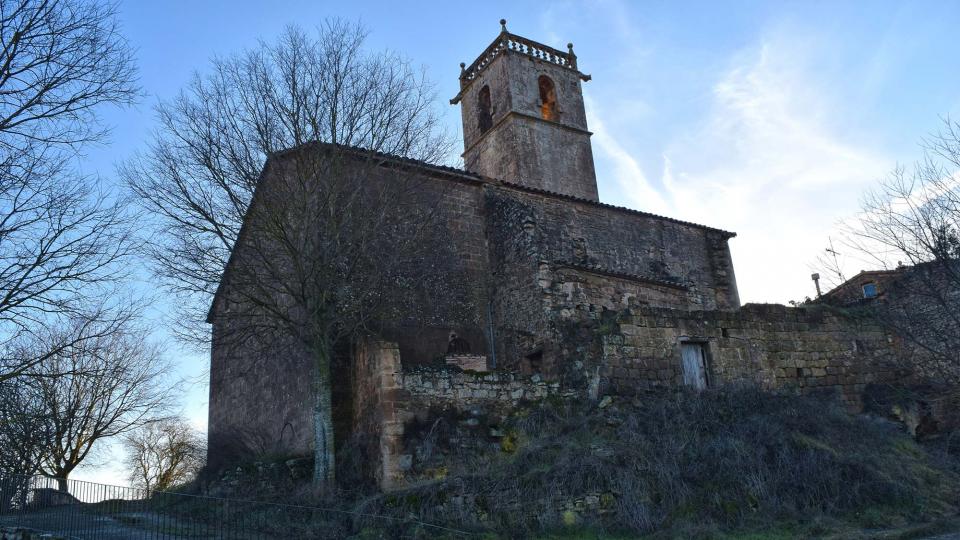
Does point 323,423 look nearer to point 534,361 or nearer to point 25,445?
point 534,361

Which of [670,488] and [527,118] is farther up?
[527,118]

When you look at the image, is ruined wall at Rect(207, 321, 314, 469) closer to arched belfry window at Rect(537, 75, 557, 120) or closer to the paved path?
the paved path

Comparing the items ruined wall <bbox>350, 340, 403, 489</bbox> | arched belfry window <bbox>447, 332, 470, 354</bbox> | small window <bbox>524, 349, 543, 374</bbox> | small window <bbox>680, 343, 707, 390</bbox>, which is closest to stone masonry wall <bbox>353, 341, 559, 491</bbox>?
ruined wall <bbox>350, 340, 403, 489</bbox>

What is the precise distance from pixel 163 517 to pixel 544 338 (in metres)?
8.12

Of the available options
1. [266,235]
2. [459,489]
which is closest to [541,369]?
[459,489]

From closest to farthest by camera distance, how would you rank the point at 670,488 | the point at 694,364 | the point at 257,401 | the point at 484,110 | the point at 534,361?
the point at 670,488
the point at 694,364
the point at 534,361
the point at 257,401
the point at 484,110

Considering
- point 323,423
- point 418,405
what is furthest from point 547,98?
point 323,423

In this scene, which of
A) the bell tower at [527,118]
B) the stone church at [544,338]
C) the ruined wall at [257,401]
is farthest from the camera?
the bell tower at [527,118]

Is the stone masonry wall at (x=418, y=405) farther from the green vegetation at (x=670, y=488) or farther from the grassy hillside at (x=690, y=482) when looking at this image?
the grassy hillside at (x=690, y=482)

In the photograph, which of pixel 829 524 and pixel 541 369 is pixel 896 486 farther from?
pixel 541 369

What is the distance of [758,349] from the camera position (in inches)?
563

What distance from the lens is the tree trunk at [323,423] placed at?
1195 cm

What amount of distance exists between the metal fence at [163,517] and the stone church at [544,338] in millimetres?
1469

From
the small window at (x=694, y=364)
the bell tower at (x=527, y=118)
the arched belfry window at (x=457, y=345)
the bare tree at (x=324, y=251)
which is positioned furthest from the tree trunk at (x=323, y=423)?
the bell tower at (x=527, y=118)
